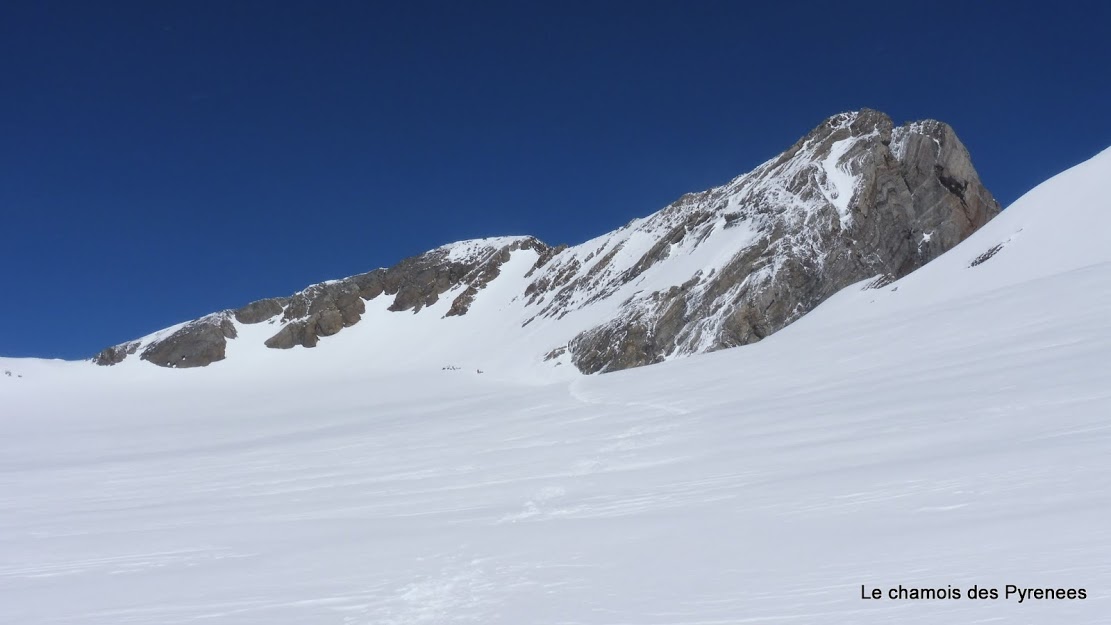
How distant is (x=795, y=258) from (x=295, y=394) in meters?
26.8

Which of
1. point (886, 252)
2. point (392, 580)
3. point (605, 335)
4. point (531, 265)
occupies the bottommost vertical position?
point (392, 580)

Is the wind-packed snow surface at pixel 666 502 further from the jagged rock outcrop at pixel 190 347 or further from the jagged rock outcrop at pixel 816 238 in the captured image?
the jagged rock outcrop at pixel 190 347

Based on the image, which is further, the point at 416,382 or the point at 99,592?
the point at 416,382

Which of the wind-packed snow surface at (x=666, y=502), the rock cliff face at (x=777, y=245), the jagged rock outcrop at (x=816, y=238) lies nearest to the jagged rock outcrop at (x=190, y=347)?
the rock cliff face at (x=777, y=245)

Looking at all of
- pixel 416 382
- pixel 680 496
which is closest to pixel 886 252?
pixel 416 382

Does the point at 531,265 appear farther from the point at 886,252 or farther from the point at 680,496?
the point at 680,496

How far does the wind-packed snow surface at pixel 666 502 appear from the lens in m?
5.29

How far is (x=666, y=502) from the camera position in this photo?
26.8 feet

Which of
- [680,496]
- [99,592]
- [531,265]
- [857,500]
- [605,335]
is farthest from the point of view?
[531,265]

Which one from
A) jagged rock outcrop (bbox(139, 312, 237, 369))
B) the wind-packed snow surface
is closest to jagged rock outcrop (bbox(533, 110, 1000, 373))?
the wind-packed snow surface

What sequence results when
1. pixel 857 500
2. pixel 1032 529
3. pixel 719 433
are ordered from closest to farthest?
pixel 1032 529
pixel 857 500
pixel 719 433

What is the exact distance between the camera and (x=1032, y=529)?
5195mm

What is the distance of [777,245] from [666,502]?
34559mm

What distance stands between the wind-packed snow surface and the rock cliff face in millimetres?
18003
